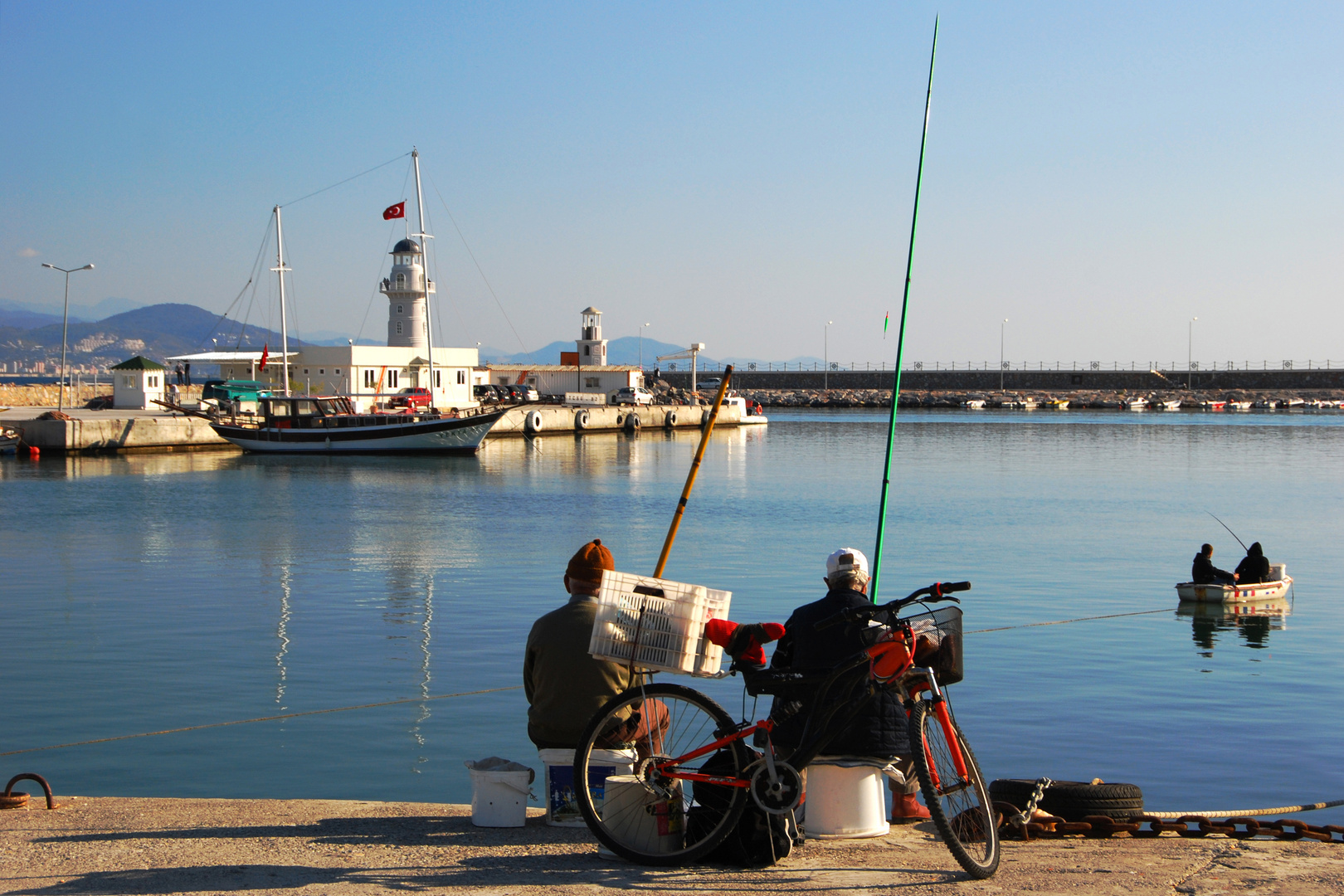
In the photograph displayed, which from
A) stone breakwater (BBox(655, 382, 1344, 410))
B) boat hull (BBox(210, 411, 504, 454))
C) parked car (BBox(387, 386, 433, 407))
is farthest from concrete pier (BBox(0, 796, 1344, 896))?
stone breakwater (BBox(655, 382, 1344, 410))

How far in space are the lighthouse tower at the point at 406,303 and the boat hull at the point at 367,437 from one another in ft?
78.4

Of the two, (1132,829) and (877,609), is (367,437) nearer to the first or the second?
(1132,829)

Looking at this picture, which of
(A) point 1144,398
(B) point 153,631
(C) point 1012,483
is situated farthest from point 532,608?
(A) point 1144,398

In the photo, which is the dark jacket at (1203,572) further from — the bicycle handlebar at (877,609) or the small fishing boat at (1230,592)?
the bicycle handlebar at (877,609)

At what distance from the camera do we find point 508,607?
699 inches

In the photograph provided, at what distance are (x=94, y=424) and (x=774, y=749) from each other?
52483 millimetres

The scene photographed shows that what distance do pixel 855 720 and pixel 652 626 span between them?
105 centimetres

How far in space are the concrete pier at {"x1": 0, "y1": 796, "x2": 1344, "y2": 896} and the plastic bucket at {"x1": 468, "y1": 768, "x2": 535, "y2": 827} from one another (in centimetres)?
6

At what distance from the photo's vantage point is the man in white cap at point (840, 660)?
17.3 feet

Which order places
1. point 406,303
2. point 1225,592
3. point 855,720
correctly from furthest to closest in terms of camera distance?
point 406,303 → point 1225,592 → point 855,720

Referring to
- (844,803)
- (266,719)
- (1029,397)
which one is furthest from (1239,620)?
(1029,397)

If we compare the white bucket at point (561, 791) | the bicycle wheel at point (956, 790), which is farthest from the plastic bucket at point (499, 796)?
the bicycle wheel at point (956, 790)

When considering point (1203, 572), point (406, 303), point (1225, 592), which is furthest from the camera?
point (406, 303)

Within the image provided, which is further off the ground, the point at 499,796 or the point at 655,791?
the point at 655,791
